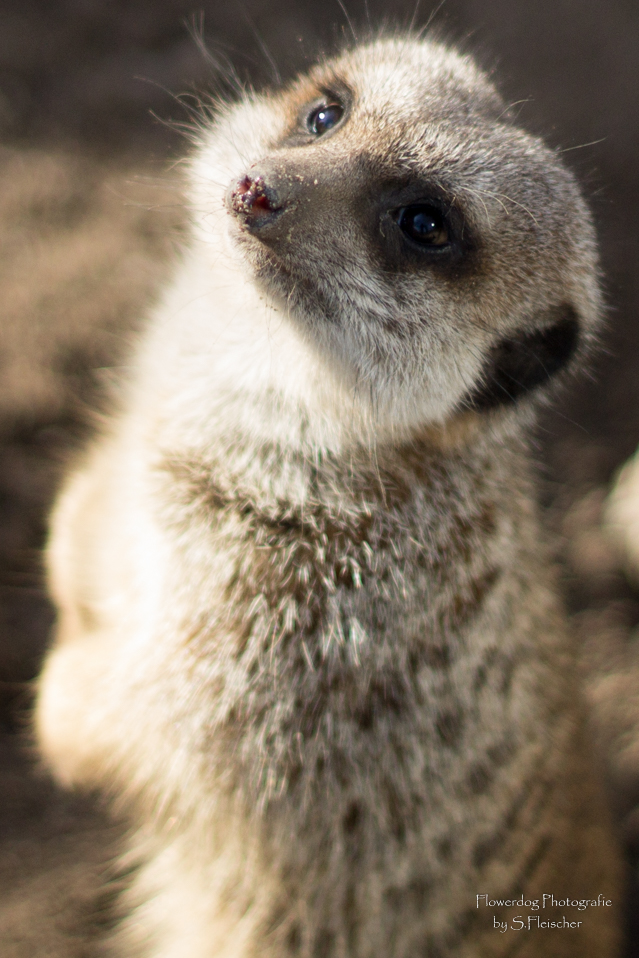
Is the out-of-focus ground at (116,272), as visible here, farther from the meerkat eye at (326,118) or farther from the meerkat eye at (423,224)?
the meerkat eye at (423,224)

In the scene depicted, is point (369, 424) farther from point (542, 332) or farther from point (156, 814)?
point (156, 814)

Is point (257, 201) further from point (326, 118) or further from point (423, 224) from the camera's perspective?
point (326, 118)

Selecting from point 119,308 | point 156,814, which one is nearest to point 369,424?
point 156,814

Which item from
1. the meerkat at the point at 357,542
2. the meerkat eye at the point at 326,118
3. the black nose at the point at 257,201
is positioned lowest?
the meerkat at the point at 357,542

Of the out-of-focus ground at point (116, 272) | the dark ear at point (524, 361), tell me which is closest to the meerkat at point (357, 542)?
the dark ear at point (524, 361)

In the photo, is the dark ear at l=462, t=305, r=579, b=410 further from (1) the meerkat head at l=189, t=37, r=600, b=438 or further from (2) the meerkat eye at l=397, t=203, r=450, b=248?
(2) the meerkat eye at l=397, t=203, r=450, b=248
